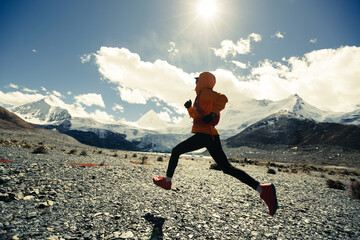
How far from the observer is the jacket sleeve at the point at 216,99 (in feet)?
14.5

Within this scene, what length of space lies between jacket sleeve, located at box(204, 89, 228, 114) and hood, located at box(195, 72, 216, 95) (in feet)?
1.30

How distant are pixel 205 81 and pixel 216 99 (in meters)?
0.69

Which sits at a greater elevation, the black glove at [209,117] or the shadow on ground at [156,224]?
the black glove at [209,117]

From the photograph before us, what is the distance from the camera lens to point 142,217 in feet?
12.3

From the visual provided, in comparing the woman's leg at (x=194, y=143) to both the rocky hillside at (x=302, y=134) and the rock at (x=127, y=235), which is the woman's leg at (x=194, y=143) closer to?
the rock at (x=127, y=235)

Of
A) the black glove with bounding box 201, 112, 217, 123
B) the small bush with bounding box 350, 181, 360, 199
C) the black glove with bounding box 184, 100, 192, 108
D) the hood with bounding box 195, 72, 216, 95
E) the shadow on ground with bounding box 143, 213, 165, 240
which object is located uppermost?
the hood with bounding box 195, 72, 216, 95

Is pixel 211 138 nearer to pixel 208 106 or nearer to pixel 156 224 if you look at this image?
pixel 208 106

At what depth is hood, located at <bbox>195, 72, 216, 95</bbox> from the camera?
482 centimetres

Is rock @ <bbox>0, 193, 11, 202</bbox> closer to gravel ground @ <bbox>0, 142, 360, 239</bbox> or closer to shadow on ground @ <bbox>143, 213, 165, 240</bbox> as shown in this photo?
gravel ground @ <bbox>0, 142, 360, 239</bbox>

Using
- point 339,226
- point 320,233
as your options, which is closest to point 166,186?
point 320,233

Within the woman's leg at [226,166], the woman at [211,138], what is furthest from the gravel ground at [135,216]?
the woman's leg at [226,166]

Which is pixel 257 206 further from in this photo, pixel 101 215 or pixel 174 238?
pixel 101 215

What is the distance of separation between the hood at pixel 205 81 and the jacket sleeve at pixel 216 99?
397 mm

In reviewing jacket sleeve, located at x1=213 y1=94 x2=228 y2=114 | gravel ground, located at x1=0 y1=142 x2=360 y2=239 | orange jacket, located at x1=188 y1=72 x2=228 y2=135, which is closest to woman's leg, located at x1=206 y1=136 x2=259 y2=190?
orange jacket, located at x1=188 y1=72 x2=228 y2=135
